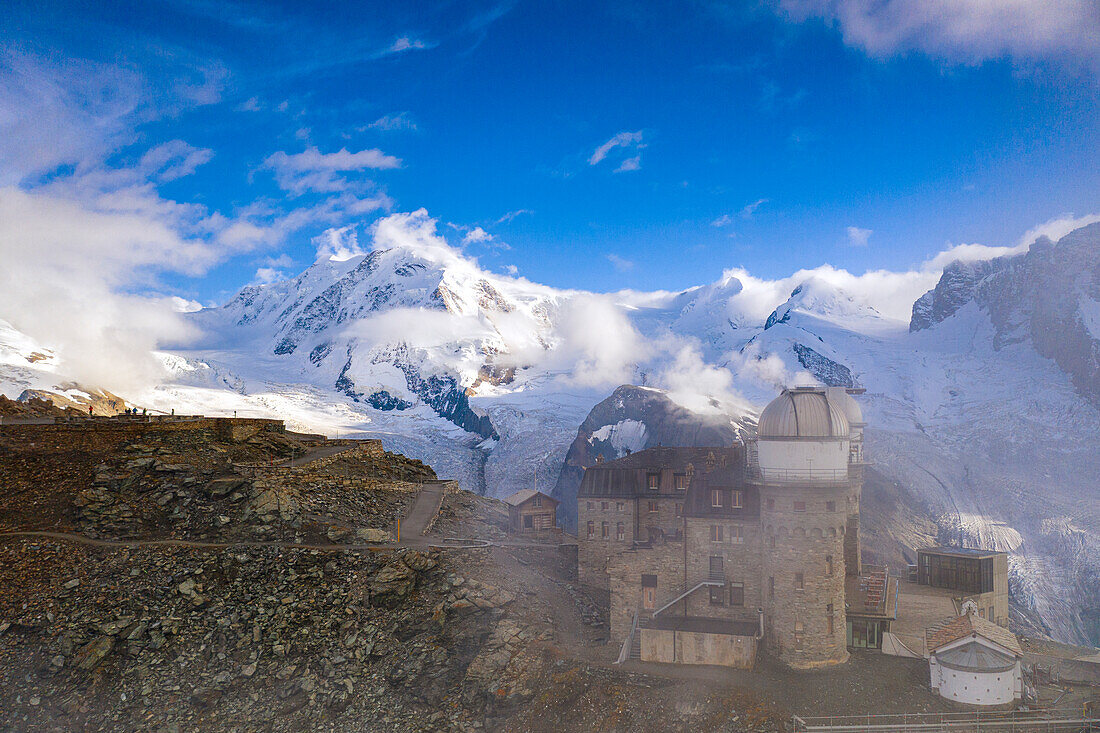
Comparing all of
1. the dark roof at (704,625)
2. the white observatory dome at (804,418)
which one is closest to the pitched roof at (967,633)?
the dark roof at (704,625)

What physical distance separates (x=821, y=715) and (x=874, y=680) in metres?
5.02

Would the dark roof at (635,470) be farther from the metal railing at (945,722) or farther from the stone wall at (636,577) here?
the metal railing at (945,722)

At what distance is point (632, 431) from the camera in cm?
15750

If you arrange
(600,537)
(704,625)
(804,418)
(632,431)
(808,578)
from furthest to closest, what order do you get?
(632,431), (600,537), (704,625), (804,418), (808,578)

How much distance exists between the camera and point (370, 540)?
141ft

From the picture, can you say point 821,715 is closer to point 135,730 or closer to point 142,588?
point 135,730

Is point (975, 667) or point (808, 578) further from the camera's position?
point (808, 578)

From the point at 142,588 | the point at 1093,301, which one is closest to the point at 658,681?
the point at 142,588

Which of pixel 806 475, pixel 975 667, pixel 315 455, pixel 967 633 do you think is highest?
pixel 315 455

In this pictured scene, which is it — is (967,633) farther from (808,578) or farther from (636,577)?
(636,577)

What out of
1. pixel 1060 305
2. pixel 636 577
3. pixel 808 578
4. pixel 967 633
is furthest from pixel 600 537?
pixel 1060 305

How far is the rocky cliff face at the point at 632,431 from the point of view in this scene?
141 m

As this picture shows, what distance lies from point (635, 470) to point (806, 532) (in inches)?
622

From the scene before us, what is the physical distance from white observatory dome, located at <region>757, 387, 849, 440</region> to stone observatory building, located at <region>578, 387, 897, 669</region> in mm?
65
